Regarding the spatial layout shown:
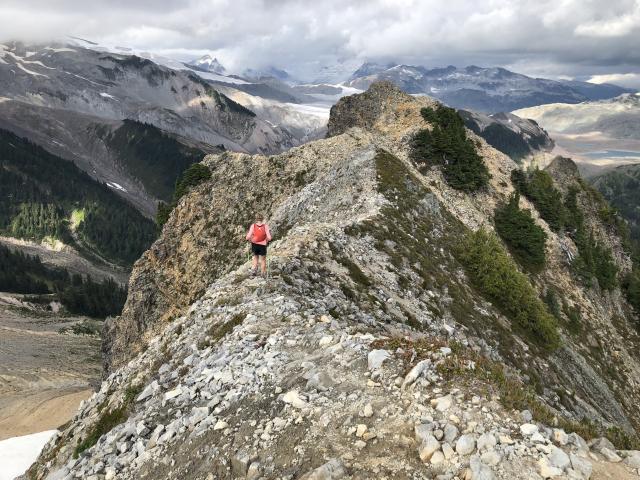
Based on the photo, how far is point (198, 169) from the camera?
69.4 meters

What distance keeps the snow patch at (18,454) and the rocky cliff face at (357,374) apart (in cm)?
2301

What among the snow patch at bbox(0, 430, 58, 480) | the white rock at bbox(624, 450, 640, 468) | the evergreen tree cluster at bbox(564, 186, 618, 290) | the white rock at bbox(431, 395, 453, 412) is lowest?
the snow patch at bbox(0, 430, 58, 480)

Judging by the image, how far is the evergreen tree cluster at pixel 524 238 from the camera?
5722 centimetres

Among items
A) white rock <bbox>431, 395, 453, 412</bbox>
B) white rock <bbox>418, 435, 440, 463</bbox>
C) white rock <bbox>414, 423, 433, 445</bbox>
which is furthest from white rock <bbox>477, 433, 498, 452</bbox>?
white rock <bbox>431, 395, 453, 412</bbox>

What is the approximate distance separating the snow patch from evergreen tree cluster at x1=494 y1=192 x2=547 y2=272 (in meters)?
58.4

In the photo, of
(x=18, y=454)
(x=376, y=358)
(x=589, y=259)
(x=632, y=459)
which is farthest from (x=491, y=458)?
(x=589, y=259)

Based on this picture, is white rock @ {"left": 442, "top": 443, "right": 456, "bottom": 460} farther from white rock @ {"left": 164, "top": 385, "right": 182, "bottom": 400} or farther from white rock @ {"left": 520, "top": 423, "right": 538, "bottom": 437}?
white rock @ {"left": 164, "top": 385, "right": 182, "bottom": 400}

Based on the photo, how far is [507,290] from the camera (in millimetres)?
40344

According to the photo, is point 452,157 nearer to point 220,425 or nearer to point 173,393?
point 173,393

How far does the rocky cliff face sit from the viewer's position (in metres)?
11.5

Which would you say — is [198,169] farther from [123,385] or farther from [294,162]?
[123,385]

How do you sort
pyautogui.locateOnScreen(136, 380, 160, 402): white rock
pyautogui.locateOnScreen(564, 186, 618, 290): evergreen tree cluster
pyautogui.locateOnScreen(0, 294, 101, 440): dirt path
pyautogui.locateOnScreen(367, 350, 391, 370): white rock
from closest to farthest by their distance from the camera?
pyautogui.locateOnScreen(367, 350, 391, 370): white rock → pyautogui.locateOnScreen(136, 380, 160, 402): white rock → pyautogui.locateOnScreen(564, 186, 618, 290): evergreen tree cluster → pyautogui.locateOnScreen(0, 294, 101, 440): dirt path

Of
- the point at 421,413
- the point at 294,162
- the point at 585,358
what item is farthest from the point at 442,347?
the point at 294,162

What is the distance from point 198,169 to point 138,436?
189ft
